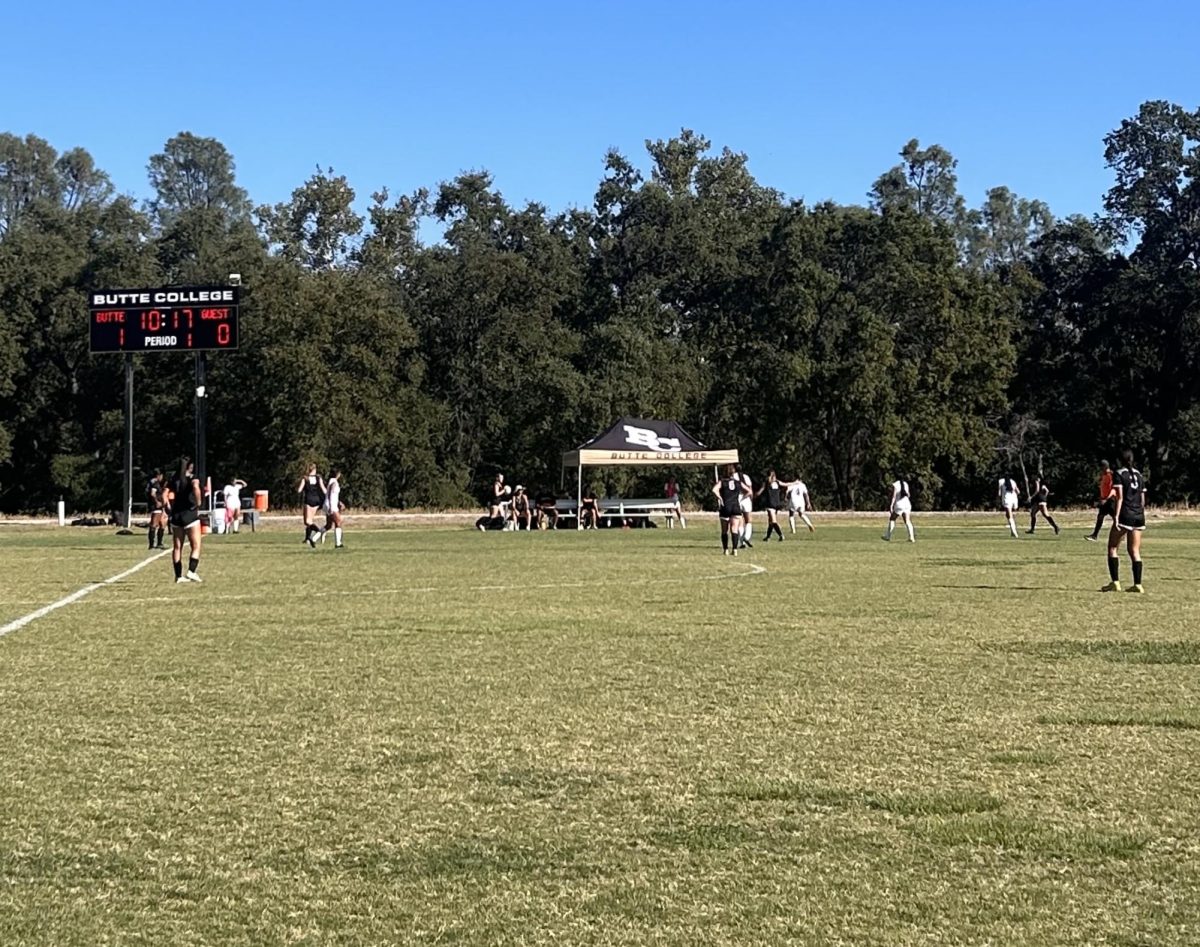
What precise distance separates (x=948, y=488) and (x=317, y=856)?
73003mm

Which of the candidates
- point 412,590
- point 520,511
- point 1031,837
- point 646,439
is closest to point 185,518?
point 412,590

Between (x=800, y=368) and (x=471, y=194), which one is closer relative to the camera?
(x=800, y=368)

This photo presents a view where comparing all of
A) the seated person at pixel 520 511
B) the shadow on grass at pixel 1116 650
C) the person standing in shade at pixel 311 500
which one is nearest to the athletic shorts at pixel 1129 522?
the shadow on grass at pixel 1116 650

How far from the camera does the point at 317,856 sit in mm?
5891

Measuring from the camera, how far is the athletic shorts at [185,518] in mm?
21703

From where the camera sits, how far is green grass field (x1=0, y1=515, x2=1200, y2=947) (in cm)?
514

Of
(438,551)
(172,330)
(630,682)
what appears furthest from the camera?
(172,330)

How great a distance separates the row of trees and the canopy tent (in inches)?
771

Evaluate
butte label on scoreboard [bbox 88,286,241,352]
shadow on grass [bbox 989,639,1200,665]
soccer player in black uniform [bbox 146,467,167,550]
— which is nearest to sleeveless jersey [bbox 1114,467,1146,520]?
shadow on grass [bbox 989,639,1200,665]

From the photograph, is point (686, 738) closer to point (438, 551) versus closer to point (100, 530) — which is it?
point (438, 551)

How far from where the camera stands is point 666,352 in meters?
74.8

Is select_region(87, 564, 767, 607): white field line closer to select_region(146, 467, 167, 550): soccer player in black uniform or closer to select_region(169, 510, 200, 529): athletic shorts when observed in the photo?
select_region(169, 510, 200, 529): athletic shorts

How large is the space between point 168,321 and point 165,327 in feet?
0.69

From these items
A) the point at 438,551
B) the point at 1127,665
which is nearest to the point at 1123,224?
the point at 438,551
